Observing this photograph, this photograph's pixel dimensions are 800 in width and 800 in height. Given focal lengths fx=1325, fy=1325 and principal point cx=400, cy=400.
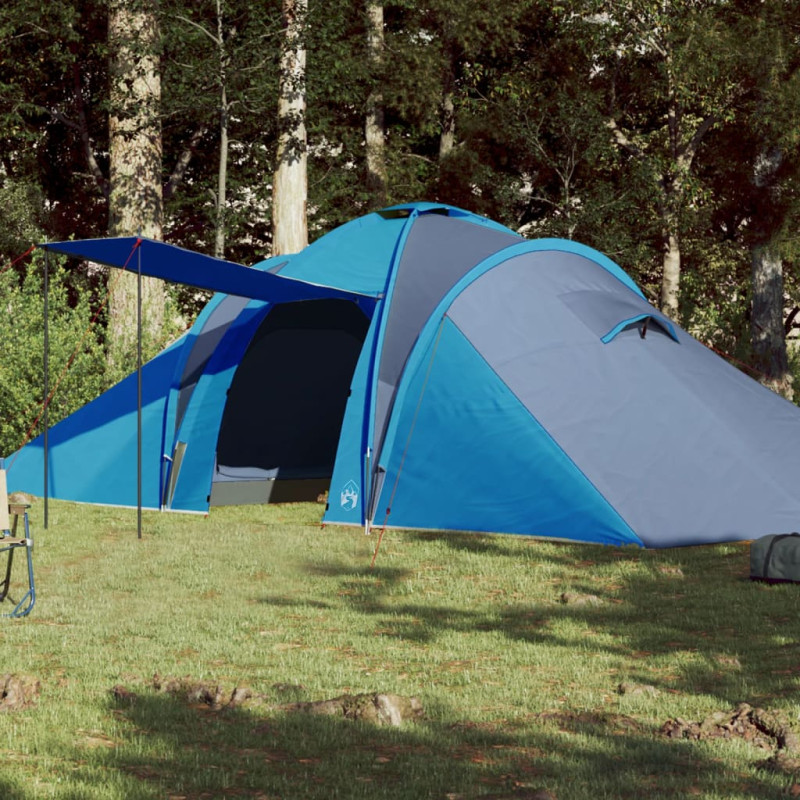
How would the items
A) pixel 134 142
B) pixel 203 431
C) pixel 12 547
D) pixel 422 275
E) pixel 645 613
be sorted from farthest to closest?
pixel 134 142 → pixel 203 431 → pixel 422 275 → pixel 645 613 → pixel 12 547

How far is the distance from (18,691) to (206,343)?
6389 millimetres

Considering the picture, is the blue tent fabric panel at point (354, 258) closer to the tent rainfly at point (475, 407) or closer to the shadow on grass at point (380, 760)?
the tent rainfly at point (475, 407)

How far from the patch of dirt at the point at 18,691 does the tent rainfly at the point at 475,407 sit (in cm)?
452

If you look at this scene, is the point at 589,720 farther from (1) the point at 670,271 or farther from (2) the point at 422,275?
(1) the point at 670,271

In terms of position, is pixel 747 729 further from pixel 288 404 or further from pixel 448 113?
pixel 448 113

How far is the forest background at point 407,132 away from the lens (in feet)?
59.0

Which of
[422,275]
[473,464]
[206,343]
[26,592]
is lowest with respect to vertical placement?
[26,592]

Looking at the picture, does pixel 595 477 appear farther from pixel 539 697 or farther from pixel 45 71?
pixel 45 71

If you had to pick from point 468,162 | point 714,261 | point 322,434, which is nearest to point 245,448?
point 322,434

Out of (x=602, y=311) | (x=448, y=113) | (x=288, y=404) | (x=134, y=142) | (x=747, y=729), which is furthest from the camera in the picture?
(x=448, y=113)

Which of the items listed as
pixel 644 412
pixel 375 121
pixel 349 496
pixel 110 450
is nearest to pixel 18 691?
pixel 349 496

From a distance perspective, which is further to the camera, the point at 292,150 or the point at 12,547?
the point at 292,150

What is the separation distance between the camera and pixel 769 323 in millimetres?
21906

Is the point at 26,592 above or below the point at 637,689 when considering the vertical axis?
below
